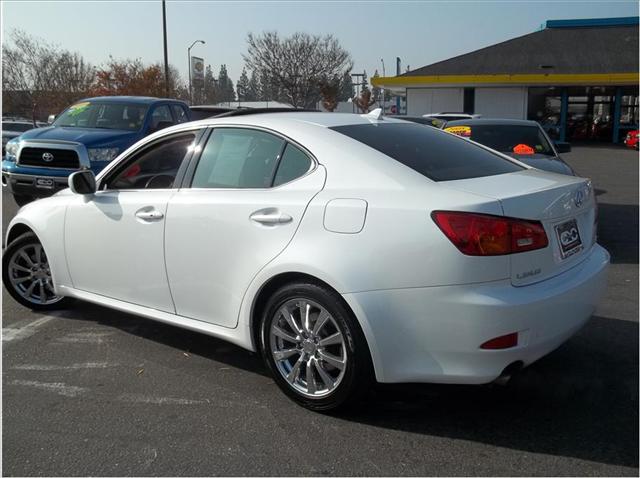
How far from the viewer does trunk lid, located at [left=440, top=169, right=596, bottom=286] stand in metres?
3.13

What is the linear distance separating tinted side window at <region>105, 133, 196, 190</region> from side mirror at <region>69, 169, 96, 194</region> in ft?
0.43

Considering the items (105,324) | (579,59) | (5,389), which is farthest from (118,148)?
(579,59)

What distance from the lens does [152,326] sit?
16.4 ft

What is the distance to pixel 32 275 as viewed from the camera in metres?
5.29

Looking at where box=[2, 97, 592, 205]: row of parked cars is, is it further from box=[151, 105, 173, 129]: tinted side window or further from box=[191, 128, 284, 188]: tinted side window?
box=[191, 128, 284, 188]: tinted side window

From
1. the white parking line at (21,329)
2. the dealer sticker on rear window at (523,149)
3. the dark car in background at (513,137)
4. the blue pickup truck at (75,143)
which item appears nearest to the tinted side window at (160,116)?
the blue pickup truck at (75,143)

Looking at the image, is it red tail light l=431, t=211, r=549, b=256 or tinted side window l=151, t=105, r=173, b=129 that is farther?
tinted side window l=151, t=105, r=173, b=129

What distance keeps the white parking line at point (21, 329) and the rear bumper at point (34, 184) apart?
14.9 feet

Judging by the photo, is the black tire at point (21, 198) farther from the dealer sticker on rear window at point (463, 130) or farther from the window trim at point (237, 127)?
the window trim at point (237, 127)

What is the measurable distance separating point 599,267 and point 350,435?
1703 mm

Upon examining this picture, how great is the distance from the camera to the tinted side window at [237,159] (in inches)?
151

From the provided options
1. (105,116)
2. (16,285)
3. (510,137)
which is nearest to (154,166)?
(16,285)

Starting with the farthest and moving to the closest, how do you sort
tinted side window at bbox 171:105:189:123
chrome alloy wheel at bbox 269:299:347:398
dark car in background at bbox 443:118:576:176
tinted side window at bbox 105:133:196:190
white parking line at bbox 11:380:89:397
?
tinted side window at bbox 171:105:189:123
dark car in background at bbox 443:118:576:176
tinted side window at bbox 105:133:196:190
white parking line at bbox 11:380:89:397
chrome alloy wheel at bbox 269:299:347:398

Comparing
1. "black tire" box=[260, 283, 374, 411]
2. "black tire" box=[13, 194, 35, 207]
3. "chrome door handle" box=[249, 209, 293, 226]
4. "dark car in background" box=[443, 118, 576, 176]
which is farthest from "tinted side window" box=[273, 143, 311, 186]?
"black tire" box=[13, 194, 35, 207]
